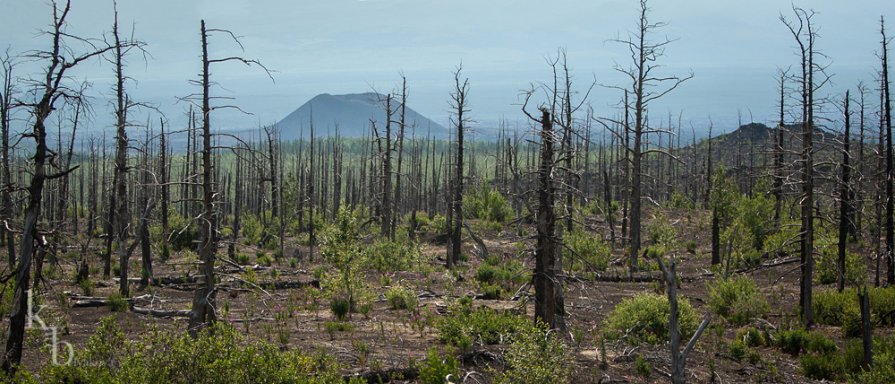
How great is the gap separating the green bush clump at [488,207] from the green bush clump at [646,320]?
24.2 meters

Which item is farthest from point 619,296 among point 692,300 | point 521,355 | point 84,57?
point 84,57

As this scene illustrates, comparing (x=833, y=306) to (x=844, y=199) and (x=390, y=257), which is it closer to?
(x=844, y=199)

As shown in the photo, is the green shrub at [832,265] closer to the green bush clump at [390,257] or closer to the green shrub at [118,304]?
the green bush clump at [390,257]

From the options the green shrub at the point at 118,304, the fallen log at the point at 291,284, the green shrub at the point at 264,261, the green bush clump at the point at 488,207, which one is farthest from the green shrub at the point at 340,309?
Answer: the green bush clump at the point at 488,207

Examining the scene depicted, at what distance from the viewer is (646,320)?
15984 mm

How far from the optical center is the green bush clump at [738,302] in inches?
723

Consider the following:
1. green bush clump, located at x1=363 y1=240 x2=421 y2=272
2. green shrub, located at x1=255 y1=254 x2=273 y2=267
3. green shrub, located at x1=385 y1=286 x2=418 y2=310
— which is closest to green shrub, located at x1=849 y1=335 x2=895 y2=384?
green shrub, located at x1=385 y1=286 x2=418 y2=310

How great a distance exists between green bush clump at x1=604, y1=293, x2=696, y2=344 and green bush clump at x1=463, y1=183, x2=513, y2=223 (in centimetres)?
2423

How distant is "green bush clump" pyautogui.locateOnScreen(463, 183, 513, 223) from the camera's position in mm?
41531

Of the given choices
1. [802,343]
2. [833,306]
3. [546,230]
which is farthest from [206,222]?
[833,306]

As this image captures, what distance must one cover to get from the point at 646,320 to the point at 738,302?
453cm

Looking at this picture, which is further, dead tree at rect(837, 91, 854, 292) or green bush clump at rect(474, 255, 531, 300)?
green bush clump at rect(474, 255, 531, 300)

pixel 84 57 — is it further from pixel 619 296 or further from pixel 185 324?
pixel 619 296

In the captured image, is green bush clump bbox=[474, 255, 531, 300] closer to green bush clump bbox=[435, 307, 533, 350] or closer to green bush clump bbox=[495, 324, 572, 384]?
green bush clump bbox=[435, 307, 533, 350]
